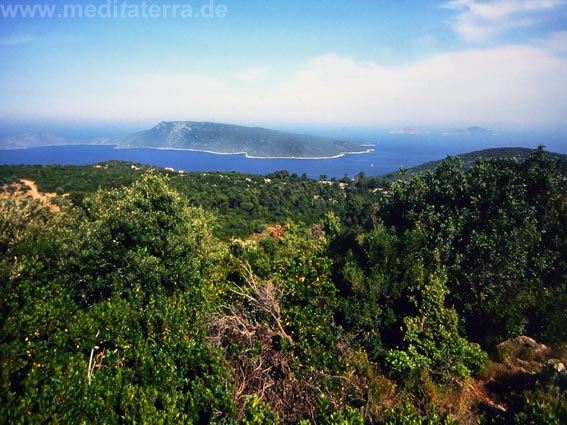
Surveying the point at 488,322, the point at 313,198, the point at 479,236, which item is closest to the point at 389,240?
the point at 479,236

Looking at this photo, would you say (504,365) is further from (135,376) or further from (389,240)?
(135,376)

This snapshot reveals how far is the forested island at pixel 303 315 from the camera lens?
5922 mm

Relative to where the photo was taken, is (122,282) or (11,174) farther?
(11,174)

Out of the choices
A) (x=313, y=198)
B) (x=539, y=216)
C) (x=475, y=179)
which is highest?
(x=475, y=179)

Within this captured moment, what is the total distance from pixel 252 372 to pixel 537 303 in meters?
9.72

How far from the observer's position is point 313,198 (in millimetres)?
60688

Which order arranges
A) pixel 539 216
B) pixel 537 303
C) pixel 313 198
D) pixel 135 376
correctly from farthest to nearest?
pixel 313 198
pixel 539 216
pixel 537 303
pixel 135 376

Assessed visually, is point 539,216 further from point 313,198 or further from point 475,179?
point 313,198

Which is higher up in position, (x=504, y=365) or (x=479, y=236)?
(x=479, y=236)

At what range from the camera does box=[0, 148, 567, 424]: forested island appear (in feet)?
19.4

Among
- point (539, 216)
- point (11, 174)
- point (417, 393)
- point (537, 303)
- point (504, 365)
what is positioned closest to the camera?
point (417, 393)

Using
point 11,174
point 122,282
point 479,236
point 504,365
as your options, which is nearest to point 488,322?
point 504,365

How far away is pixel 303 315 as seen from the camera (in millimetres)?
8102

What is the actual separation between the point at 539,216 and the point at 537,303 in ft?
11.7
